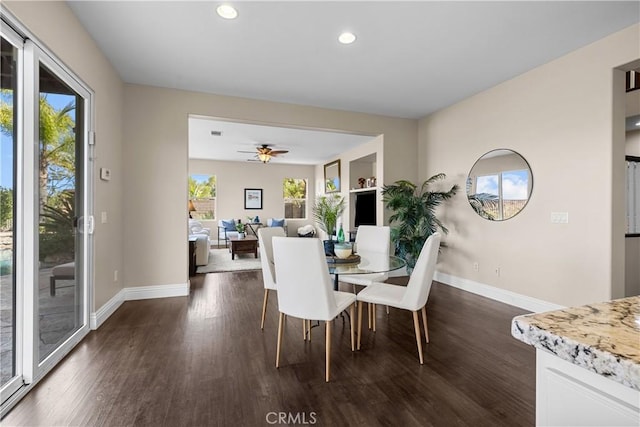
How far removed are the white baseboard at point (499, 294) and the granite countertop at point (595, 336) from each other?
3.18 metres

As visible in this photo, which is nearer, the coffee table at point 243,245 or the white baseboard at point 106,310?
the white baseboard at point 106,310

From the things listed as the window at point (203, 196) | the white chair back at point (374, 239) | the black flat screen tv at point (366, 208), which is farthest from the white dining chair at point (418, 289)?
the window at point (203, 196)

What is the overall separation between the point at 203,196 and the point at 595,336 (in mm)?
9906

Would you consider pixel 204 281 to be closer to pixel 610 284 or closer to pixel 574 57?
pixel 610 284

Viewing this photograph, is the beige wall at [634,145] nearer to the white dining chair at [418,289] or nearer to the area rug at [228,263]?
the white dining chair at [418,289]

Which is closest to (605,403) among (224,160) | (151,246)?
(151,246)

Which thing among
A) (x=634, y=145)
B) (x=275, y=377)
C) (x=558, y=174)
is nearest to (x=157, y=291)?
(x=275, y=377)

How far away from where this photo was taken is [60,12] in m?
2.22

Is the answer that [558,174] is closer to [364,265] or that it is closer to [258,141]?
[364,265]

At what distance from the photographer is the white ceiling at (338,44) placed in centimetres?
237

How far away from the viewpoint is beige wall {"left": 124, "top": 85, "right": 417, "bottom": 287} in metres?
3.77

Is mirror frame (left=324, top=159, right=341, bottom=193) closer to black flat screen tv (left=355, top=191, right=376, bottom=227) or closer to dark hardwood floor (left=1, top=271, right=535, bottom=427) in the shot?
black flat screen tv (left=355, top=191, right=376, bottom=227)

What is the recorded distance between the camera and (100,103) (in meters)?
3.02

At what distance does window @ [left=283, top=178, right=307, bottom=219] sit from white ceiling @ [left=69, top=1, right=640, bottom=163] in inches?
251
